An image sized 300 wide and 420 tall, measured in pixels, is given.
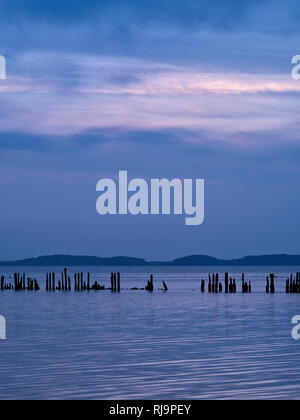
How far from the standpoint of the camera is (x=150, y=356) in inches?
950

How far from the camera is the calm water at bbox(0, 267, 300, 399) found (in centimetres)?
1817

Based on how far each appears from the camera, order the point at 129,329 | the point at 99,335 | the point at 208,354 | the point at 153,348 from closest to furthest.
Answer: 1. the point at 208,354
2. the point at 153,348
3. the point at 99,335
4. the point at 129,329

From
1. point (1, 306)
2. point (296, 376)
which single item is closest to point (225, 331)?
point (296, 376)

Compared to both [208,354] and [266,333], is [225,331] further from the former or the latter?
[208,354]

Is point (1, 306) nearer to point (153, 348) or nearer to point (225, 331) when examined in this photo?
point (225, 331)

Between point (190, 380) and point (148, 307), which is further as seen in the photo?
point (148, 307)

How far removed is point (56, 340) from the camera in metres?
29.5

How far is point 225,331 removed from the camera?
3319 cm

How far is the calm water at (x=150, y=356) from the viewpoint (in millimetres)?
18172

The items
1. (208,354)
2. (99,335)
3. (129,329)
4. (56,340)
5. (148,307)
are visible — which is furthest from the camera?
(148,307)
